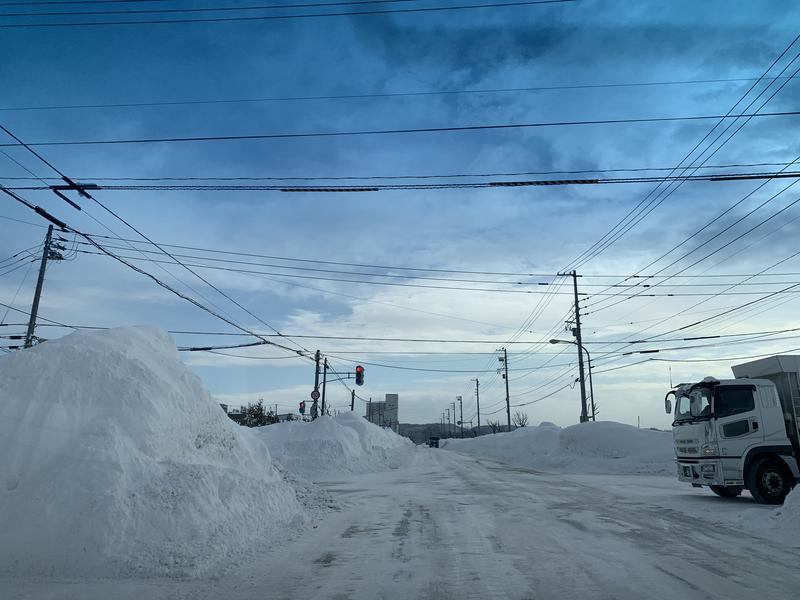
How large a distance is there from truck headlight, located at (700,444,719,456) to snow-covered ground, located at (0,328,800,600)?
4.45 feet

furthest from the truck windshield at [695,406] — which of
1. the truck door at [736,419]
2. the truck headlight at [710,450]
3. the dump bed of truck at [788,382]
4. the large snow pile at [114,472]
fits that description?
the large snow pile at [114,472]

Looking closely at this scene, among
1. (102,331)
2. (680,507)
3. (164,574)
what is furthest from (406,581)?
(680,507)

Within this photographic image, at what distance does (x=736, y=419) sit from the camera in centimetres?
1407

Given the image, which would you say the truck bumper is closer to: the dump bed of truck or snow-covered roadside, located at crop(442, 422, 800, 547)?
snow-covered roadside, located at crop(442, 422, 800, 547)

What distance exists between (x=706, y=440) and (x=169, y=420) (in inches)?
537

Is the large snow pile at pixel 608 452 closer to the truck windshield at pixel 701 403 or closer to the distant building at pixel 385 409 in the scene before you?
the truck windshield at pixel 701 403

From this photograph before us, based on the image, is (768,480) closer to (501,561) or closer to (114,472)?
(501,561)

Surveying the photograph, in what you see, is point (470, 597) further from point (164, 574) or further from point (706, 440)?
point (706, 440)

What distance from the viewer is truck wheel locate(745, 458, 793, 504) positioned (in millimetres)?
13477

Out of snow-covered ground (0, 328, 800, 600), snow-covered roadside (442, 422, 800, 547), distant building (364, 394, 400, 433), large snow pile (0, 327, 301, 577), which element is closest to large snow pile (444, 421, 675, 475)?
snow-covered roadside (442, 422, 800, 547)

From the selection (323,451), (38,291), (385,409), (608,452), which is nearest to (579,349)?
(608,452)

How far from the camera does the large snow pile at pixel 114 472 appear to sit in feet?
22.6

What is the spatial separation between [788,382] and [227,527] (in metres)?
14.8

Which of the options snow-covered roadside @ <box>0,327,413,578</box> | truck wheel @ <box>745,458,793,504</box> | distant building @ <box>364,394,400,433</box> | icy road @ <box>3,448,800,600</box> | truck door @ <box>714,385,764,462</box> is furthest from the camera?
distant building @ <box>364,394,400,433</box>
